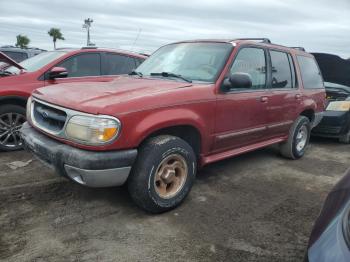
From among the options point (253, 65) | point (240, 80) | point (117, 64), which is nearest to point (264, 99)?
point (253, 65)

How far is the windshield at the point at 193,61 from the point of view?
426cm

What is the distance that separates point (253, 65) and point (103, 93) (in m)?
2.14

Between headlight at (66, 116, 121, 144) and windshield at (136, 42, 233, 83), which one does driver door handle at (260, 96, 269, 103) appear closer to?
windshield at (136, 42, 233, 83)

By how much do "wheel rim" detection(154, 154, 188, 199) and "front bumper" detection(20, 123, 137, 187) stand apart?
1.33ft

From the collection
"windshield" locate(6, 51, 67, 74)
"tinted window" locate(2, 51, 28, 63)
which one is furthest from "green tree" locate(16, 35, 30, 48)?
"windshield" locate(6, 51, 67, 74)

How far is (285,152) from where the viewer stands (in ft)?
19.6

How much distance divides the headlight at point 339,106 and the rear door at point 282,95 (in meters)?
1.95

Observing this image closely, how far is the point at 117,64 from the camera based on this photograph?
6664 millimetres

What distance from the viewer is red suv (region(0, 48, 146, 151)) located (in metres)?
5.35

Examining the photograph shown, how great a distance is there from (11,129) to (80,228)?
2749 mm

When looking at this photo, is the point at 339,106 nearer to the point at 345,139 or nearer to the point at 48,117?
the point at 345,139

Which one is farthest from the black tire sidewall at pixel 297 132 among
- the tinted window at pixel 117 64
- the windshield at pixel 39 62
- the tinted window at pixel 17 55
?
the tinted window at pixel 17 55

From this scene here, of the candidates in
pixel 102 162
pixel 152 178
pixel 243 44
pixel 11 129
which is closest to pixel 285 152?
pixel 243 44

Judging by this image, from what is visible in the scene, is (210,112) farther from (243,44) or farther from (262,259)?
(262,259)
